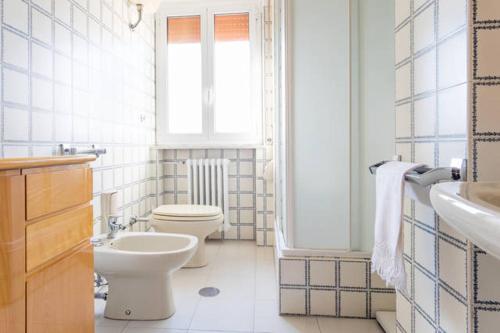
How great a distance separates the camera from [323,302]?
1585 mm

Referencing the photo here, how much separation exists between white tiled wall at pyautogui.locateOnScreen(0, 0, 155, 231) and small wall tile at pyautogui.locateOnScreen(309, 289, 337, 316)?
1.29m

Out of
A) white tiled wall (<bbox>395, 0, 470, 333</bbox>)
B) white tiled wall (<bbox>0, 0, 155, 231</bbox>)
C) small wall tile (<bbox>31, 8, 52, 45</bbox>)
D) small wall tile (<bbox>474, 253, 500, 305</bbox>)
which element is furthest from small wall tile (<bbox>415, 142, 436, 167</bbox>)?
small wall tile (<bbox>31, 8, 52, 45</bbox>)

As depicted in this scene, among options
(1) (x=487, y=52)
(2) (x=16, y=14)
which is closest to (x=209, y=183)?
(2) (x=16, y=14)

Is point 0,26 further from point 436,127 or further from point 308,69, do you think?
point 436,127

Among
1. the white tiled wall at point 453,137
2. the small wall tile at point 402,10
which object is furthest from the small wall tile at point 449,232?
the small wall tile at point 402,10

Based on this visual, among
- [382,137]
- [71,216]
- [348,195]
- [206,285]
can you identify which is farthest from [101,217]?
[382,137]

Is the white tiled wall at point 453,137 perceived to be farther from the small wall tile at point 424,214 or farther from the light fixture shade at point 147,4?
the light fixture shade at point 147,4

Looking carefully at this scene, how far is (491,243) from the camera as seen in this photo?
1.00ft

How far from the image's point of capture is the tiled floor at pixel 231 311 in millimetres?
1497

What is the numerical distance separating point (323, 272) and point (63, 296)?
1.14 meters

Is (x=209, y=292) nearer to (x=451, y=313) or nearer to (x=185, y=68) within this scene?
(x=451, y=313)

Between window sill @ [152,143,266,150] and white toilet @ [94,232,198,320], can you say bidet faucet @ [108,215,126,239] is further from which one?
window sill @ [152,143,266,150]

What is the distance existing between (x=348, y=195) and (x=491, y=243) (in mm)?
1320

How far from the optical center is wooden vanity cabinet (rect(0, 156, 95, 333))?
2.34 feet
